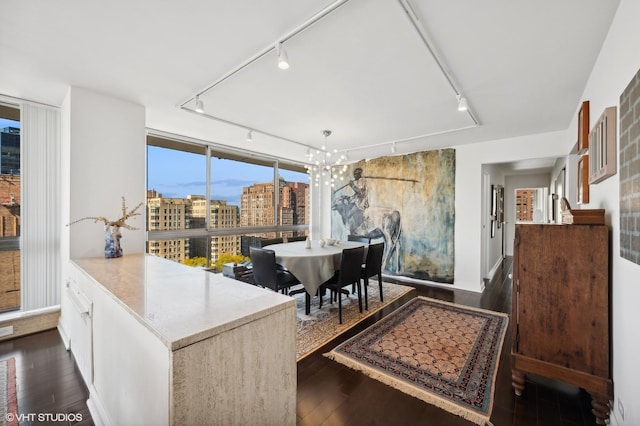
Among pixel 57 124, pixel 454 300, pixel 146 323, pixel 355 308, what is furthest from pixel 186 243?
pixel 454 300

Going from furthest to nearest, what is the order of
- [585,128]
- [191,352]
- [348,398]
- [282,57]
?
[585,128] → [348,398] → [282,57] → [191,352]

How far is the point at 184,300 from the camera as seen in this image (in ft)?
4.22

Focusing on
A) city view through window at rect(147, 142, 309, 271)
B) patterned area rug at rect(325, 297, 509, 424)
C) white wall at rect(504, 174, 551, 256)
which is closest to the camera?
patterned area rug at rect(325, 297, 509, 424)

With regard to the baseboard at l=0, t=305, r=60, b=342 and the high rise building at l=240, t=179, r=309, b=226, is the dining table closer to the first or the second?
the high rise building at l=240, t=179, r=309, b=226

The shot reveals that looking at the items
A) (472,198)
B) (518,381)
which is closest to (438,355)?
(518,381)

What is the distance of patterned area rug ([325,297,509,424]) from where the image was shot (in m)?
1.93

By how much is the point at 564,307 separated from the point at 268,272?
2633 mm

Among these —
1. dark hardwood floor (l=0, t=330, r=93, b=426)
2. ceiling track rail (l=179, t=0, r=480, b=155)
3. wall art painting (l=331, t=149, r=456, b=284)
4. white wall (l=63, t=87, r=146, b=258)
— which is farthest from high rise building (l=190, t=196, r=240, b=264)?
wall art painting (l=331, t=149, r=456, b=284)

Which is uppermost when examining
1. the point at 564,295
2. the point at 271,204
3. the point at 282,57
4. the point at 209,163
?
the point at 282,57

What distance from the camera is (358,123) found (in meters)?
3.58

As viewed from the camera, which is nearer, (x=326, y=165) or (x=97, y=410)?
(x=97, y=410)

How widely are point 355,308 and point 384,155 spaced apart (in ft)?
10.4

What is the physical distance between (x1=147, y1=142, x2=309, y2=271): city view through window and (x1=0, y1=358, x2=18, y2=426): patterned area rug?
1870 millimetres

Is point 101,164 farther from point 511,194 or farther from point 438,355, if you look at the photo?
point 511,194
